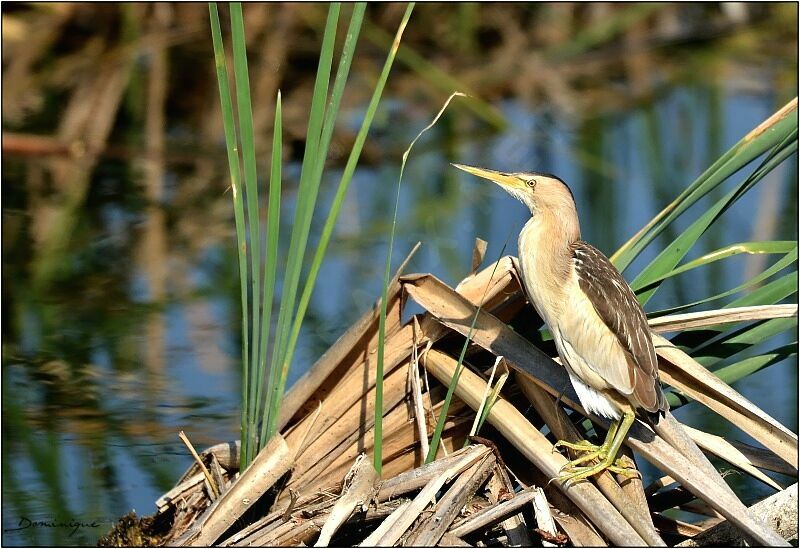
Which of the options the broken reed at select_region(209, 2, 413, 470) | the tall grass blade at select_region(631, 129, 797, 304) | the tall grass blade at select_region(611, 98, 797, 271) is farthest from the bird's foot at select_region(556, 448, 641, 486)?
the broken reed at select_region(209, 2, 413, 470)

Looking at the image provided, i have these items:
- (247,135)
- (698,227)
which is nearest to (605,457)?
(698,227)

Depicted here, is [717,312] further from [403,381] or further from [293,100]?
[293,100]

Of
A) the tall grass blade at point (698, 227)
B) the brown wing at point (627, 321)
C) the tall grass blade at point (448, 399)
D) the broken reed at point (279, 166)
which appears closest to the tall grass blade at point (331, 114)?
the broken reed at point (279, 166)

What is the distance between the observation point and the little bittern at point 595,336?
231 centimetres

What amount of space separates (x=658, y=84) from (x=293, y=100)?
292 centimetres

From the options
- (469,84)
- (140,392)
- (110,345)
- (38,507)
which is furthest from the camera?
(469,84)

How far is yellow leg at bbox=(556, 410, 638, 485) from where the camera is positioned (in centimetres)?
230

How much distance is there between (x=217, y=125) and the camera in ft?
22.5

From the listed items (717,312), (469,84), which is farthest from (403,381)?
(469,84)

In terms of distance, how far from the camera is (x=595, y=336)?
2.35 m

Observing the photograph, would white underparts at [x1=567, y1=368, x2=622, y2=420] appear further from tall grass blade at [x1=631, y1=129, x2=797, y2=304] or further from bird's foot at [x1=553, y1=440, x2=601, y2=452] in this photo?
tall grass blade at [x1=631, y1=129, x2=797, y2=304]

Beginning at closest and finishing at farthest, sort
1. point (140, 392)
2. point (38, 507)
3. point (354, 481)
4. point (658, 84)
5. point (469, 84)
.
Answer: point (354, 481)
point (38, 507)
point (140, 392)
point (469, 84)
point (658, 84)

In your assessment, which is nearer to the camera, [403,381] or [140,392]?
[403,381]

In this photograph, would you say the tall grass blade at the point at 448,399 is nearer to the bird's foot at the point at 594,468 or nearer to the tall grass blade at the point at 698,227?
the bird's foot at the point at 594,468
